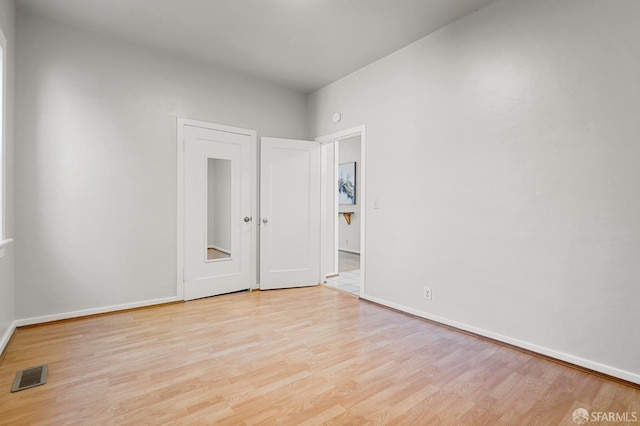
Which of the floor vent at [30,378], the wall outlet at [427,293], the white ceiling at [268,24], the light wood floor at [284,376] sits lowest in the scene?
the light wood floor at [284,376]

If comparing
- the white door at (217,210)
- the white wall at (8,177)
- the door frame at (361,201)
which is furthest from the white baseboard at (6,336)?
the door frame at (361,201)

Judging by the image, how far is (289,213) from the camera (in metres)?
4.43

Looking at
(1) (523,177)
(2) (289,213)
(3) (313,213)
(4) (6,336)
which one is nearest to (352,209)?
(3) (313,213)

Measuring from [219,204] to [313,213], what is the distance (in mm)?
1310

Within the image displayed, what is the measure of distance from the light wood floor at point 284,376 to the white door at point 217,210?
842mm

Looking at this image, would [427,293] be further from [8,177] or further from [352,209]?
[352,209]

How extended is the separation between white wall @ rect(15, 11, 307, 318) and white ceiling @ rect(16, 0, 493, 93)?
0.29 metres

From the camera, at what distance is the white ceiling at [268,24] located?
2.73m

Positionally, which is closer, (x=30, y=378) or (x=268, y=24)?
(x=30, y=378)

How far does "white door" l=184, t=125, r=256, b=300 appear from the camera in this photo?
148 inches

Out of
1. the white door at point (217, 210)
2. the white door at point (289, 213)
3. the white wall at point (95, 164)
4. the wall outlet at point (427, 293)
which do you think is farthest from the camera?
the white door at point (289, 213)

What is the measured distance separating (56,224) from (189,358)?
1.94 m

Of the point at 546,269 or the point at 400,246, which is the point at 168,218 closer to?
the point at 400,246

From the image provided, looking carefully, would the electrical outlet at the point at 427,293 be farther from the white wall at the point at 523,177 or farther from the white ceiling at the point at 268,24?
the white ceiling at the point at 268,24
